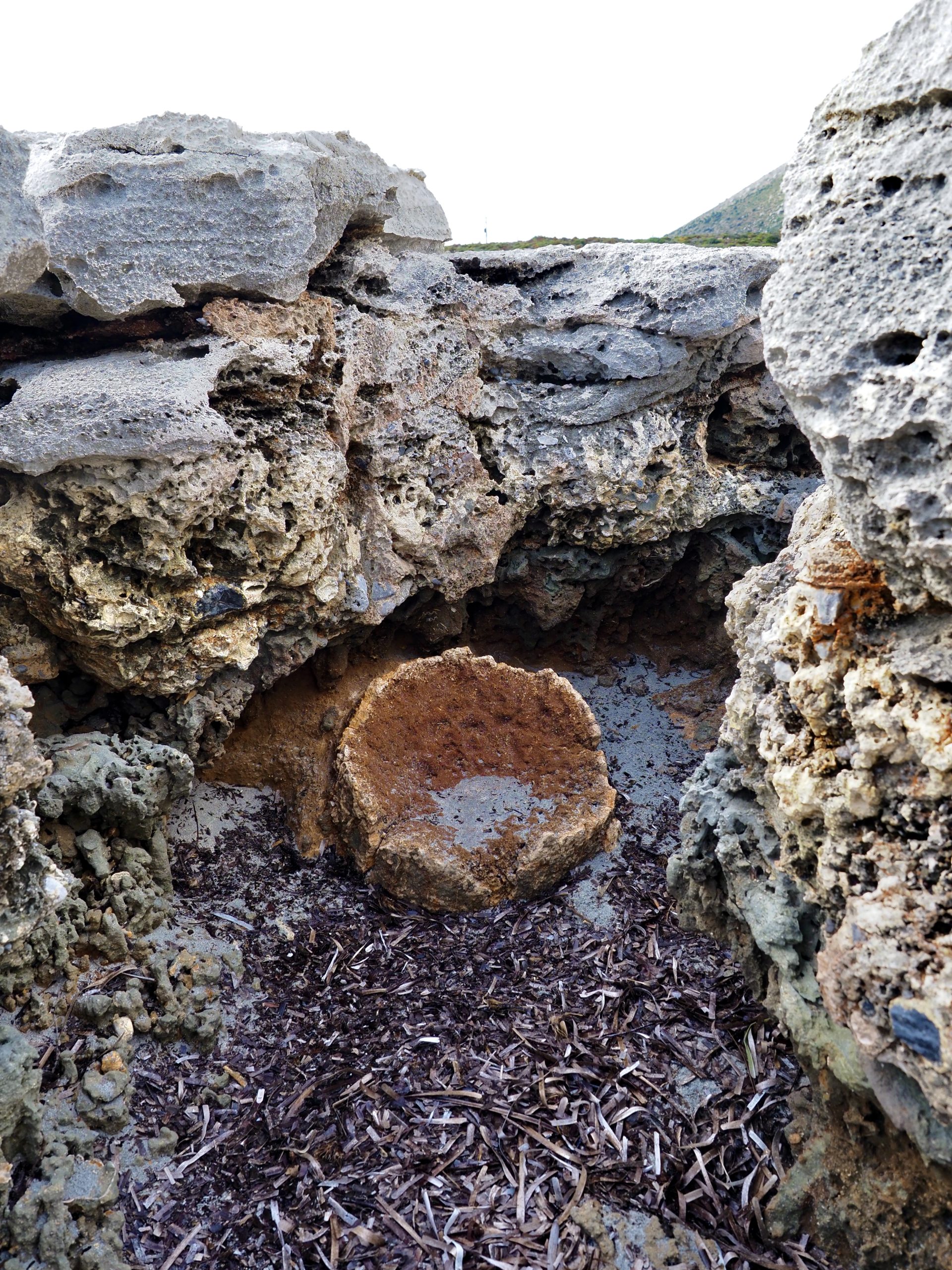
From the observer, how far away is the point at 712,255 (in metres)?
5.00

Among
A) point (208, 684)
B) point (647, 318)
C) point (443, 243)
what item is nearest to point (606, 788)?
point (208, 684)

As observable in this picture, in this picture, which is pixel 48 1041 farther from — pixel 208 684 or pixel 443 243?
pixel 443 243

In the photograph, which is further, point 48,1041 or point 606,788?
point 606,788

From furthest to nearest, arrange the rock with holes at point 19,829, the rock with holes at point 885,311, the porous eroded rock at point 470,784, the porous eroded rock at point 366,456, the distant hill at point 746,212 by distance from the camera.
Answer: the distant hill at point 746,212 → the porous eroded rock at point 470,784 → the porous eroded rock at point 366,456 → the rock with holes at point 19,829 → the rock with holes at point 885,311

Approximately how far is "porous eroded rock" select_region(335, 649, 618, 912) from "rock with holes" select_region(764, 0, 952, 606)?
9.21 feet

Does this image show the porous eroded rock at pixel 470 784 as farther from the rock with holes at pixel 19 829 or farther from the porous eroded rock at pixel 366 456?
the rock with holes at pixel 19 829

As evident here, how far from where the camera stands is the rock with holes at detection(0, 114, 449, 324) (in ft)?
11.9

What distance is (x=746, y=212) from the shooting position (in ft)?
69.1

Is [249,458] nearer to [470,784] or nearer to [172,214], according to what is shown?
[172,214]

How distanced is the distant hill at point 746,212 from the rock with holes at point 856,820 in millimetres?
18672

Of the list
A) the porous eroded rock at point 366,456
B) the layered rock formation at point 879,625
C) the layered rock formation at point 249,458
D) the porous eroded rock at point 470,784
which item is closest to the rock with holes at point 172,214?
the layered rock formation at point 249,458

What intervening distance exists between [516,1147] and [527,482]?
334cm

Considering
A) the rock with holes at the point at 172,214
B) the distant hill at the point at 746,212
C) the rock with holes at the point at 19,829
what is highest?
the distant hill at the point at 746,212

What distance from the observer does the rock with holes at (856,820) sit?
1.88m
